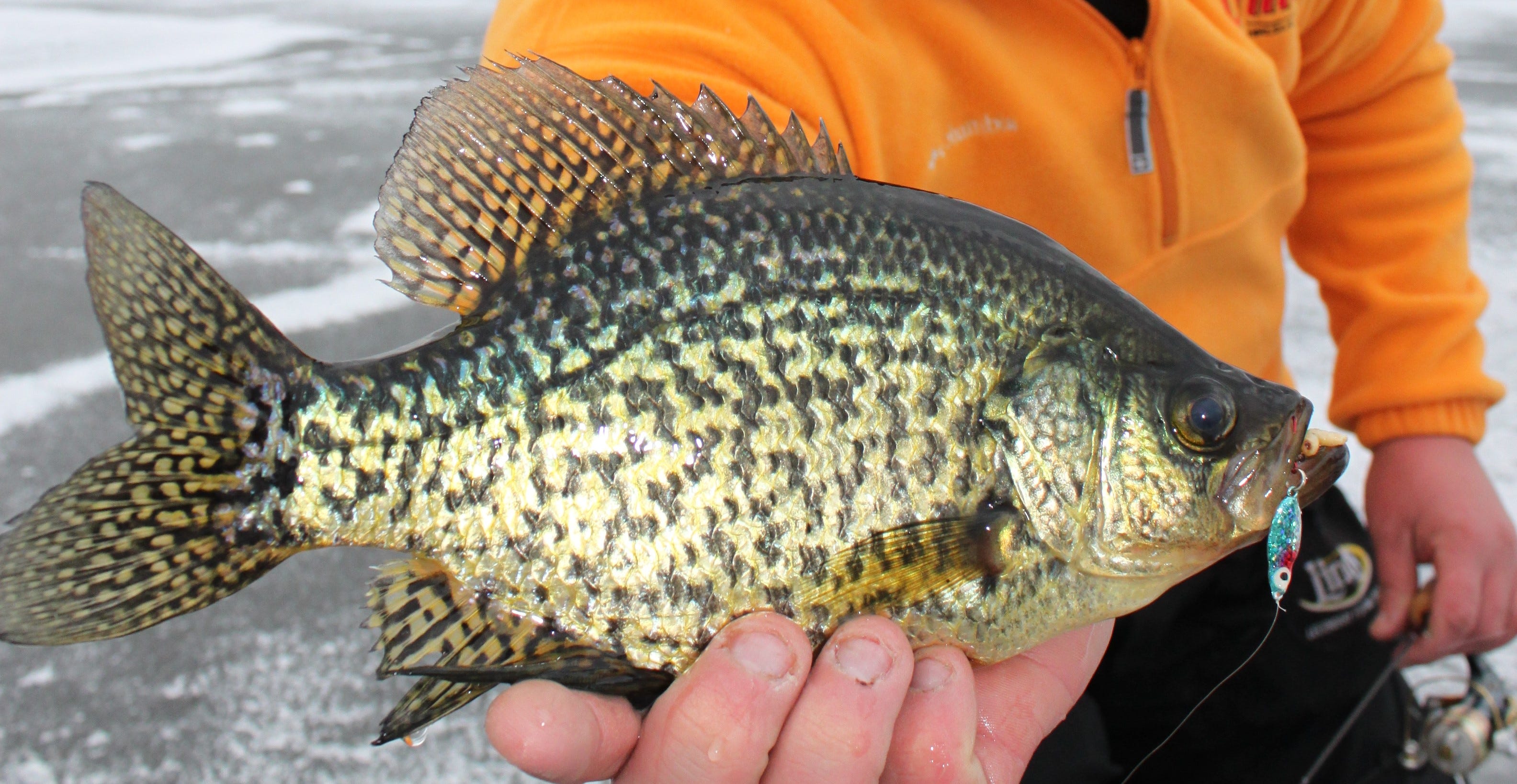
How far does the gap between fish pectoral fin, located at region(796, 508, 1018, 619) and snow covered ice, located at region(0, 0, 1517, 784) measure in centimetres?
52

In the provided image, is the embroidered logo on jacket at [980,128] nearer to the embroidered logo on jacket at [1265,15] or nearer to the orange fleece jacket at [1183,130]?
the orange fleece jacket at [1183,130]

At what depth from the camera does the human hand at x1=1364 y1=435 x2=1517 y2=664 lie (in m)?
2.11

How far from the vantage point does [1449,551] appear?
2119mm

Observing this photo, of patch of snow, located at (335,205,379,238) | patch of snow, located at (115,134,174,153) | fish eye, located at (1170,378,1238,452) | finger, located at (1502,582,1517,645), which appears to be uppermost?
fish eye, located at (1170,378,1238,452)

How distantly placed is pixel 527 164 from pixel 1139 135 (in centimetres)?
126

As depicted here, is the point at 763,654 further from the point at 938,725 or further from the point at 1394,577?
the point at 1394,577

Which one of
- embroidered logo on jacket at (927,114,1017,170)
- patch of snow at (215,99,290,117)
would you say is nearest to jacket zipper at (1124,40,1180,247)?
embroidered logo on jacket at (927,114,1017,170)

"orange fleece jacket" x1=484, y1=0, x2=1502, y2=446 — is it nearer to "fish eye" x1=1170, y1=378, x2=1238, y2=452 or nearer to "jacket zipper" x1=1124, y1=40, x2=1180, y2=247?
"jacket zipper" x1=1124, y1=40, x2=1180, y2=247

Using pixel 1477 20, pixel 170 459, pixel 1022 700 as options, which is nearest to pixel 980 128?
pixel 1022 700

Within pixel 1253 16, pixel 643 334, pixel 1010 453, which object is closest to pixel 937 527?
pixel 1010 453

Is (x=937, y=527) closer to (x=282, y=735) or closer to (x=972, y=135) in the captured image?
(x=972, y=135)

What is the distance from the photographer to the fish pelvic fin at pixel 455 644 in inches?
42.6

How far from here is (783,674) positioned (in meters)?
1.05

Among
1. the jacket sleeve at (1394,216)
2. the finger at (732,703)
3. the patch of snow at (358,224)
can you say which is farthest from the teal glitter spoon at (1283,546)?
the patch of snow at (358,224)
